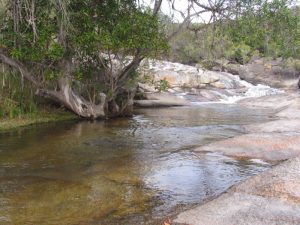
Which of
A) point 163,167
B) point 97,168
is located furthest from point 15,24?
point 163,167

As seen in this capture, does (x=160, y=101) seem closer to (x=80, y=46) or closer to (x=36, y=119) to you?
(x=36, y=119)

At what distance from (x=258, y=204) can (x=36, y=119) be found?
11447mm

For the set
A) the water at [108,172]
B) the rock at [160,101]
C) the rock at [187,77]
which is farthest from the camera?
the rock at [187,77]

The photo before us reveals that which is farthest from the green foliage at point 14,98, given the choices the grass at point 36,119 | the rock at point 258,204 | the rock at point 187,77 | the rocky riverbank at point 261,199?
the rock at point 187,77

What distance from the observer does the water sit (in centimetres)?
686

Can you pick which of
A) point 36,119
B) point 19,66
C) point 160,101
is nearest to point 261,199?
point 19,66

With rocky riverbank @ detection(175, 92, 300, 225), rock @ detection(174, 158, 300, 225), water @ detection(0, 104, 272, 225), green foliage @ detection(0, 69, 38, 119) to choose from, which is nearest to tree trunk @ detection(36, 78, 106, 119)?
green foliage @ detection(0, 69, 38, 119)

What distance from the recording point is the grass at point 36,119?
49.3 feet

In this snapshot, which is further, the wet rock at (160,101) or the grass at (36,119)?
the wet rock at (160,101)

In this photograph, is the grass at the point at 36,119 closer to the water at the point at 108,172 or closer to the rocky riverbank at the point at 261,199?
the water at the point at 108,172

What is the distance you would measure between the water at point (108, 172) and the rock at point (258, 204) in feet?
1.89

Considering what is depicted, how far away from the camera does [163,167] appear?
31.9ft

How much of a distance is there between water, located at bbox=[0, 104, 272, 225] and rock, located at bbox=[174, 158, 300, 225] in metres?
0.58

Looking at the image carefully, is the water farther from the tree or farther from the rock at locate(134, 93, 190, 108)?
the rock at locate(134, 93, 190, 108)
